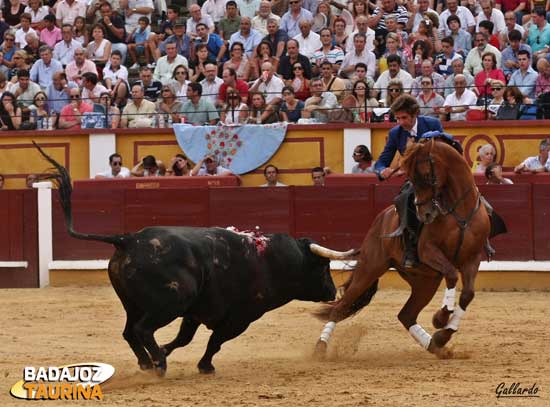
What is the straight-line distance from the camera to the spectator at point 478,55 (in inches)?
552

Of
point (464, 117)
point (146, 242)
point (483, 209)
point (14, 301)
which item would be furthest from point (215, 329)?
point (464, 117)

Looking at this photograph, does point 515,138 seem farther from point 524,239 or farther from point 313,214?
point 313,214

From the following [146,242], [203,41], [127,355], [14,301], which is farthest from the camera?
[203,41]

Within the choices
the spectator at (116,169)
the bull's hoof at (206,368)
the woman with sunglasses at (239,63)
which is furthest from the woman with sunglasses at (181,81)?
the bull's hoof at (206,368)

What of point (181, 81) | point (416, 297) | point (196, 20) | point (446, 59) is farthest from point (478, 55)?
point (416, 297)

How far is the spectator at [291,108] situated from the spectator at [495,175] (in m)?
2.66

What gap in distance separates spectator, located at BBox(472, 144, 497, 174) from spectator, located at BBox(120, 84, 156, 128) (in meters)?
4.02

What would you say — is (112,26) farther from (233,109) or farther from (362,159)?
(362,159)

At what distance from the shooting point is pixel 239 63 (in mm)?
15164

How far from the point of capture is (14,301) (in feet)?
40.9

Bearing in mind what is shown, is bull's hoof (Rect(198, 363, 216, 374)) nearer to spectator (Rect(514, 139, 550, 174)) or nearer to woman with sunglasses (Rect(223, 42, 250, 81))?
spectator (Rect(514, 139, 550, 174))

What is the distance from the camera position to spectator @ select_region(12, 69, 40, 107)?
15648 millimetres

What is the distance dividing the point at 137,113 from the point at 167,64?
31.4 inches

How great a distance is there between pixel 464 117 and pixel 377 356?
6.05 meters
